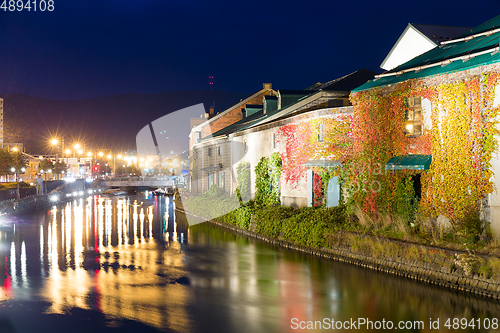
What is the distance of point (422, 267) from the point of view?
45.5ft

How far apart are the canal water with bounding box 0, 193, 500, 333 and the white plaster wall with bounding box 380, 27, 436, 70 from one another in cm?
1626

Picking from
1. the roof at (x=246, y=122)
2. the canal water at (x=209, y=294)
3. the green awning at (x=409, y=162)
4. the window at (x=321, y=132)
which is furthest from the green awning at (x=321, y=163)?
the roof at (x=246, y=122)

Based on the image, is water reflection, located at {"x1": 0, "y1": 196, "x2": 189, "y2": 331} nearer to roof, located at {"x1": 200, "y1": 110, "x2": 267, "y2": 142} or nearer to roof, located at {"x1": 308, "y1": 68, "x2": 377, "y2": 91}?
roof, located at {"x1": 308, "y1": 68, "x2": 377, "y2": 91}

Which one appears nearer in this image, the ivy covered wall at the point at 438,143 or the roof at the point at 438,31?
the ivy covered wall at the point at 438,143

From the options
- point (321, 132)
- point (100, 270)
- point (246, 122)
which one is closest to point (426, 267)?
point (100, 270)

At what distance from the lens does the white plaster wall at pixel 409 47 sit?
1091 inches

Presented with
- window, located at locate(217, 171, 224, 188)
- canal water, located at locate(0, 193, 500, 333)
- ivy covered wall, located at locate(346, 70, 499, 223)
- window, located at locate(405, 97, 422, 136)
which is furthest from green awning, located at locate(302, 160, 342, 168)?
window, located at locate(217, 171, 224, 188)

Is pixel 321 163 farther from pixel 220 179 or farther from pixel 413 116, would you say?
pixel 220 179

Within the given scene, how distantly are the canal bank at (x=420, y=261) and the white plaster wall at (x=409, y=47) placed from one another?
15798mm

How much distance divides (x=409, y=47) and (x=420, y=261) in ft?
62.9

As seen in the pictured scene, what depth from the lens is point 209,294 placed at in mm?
12875

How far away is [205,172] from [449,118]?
3583 cm

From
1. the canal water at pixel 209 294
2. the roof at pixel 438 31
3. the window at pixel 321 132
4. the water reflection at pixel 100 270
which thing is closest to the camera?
the canal water at pixel 209 294

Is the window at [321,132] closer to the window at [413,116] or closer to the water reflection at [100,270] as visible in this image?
the window at [413,116]
